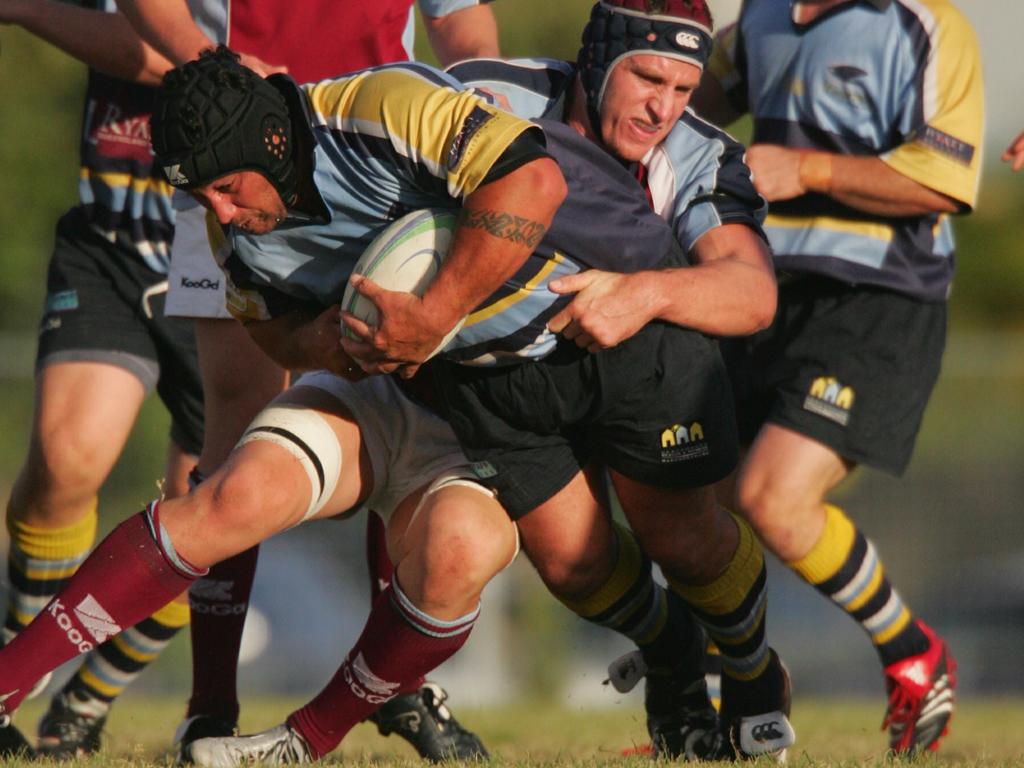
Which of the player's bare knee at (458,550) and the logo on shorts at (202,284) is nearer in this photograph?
the player's bare knee at (458,550)

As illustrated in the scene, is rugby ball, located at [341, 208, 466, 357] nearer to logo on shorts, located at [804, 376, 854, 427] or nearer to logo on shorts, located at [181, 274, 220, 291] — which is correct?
logo on shorts, located at [181, 274, 220, 291]

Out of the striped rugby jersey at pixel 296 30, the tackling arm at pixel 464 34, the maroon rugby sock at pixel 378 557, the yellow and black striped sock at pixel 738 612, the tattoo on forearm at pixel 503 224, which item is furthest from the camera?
the tackling arm at pixel 464 34

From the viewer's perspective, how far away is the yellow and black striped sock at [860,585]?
534cm

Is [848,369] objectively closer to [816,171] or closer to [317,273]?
[816,171]

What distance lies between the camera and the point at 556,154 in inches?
152

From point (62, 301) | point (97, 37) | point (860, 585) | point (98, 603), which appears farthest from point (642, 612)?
point (97, 37)

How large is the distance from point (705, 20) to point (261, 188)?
130 centimetres

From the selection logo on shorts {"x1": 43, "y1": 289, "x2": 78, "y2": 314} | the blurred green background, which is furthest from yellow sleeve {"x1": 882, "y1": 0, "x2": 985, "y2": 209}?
the blurred green background

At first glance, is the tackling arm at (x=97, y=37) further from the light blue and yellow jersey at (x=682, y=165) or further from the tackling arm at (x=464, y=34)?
the light blue and yellow jersey at (x=682, y=165)

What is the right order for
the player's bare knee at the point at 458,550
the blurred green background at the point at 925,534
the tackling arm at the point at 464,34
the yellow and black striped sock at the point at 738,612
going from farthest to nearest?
the blurred green background at the point at 925,534, the tackling arm at the point at 464,34, the yellow and black striped sock at the point at 738,612, the player's bare knee at the point at 458,550

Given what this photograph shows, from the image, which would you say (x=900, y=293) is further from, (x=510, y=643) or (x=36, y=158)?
(x=36, y=158)

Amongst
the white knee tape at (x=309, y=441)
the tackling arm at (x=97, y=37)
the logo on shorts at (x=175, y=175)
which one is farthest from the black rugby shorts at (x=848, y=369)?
the logo on shorts at (x=175, y=175)

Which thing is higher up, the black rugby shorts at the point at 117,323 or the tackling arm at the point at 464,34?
the tackling arm at the point at 464,34

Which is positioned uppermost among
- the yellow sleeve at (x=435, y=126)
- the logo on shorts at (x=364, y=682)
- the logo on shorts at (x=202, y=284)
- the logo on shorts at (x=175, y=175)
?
the yellow sleeve at (x=435, y=126)
